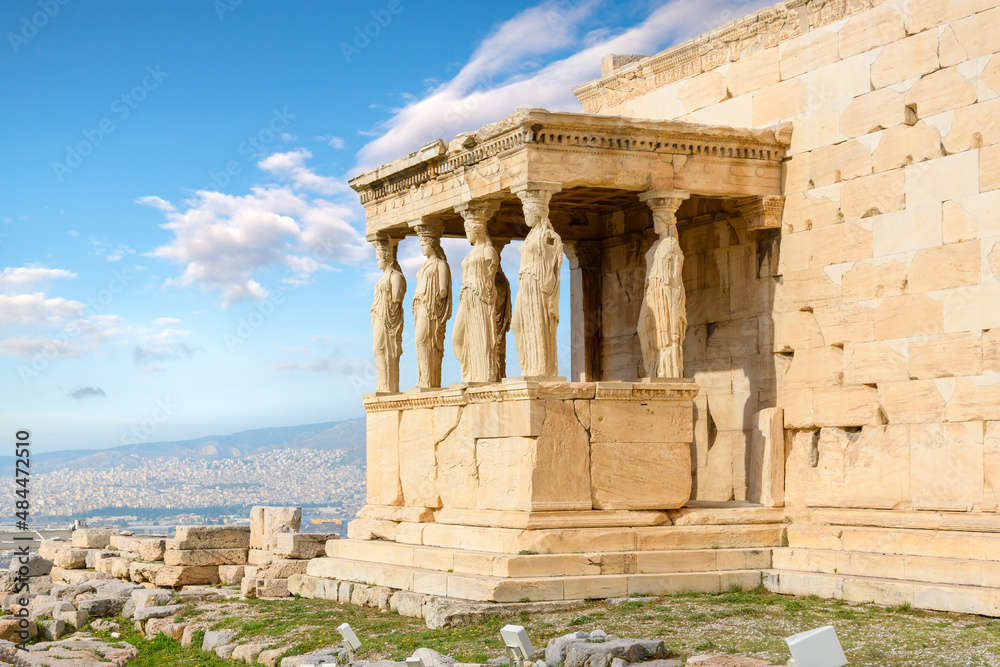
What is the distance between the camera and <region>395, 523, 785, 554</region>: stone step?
38.5 feet

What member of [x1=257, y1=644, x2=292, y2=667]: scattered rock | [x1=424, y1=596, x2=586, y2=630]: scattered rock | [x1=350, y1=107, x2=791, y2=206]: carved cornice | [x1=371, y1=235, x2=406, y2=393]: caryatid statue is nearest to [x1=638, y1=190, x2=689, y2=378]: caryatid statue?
[x1=350, y1=107, x2=791, y2=206]: carved cornice

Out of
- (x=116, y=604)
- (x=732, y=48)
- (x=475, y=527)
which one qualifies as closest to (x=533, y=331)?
(x=475, y=527)

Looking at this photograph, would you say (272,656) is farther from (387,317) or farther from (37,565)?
(37,565)

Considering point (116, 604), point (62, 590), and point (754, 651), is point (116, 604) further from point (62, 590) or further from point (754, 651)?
point (754, 651)

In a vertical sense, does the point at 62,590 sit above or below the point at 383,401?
below

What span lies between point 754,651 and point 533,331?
13.9ft

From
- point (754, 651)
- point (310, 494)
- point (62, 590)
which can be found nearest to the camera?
point (754, 651)

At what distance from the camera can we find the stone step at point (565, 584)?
11141mm

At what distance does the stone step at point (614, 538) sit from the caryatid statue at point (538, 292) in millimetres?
1605

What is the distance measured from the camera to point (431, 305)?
14500 mm

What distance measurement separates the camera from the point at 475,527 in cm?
1256

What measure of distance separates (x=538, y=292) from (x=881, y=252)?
337 centimetres

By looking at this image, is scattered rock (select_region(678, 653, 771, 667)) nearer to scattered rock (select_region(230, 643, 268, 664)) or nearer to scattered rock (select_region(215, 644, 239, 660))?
scattered rock (select_region(230, 643, 268, 664))

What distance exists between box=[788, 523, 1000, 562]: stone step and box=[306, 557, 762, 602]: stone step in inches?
29.1
